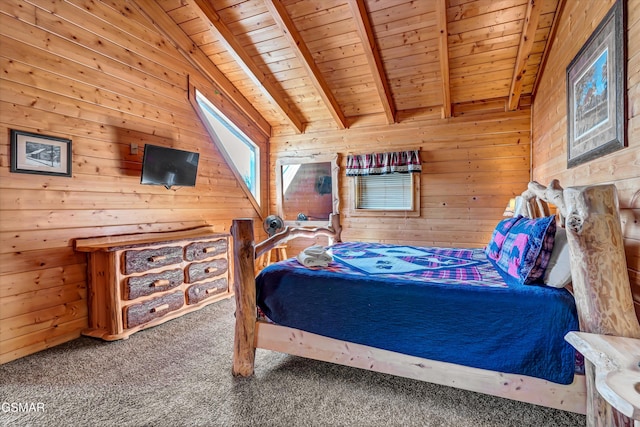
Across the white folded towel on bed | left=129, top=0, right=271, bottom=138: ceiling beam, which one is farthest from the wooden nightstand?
left=129, top=0, right=271, bottom=138: ceiling beam

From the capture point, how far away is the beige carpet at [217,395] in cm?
168

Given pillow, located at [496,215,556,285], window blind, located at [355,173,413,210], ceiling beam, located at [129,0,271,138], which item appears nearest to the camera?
pillow, located at [496,215,556,285]

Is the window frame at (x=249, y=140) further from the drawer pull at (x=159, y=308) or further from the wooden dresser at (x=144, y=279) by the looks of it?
the drawer pull at (x=159, y=308)

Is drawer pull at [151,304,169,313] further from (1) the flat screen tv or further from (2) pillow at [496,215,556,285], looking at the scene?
(2) pillow at [496,215,556,285]

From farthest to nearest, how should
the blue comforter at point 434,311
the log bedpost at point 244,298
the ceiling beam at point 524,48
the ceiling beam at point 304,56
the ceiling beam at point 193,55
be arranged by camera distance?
1. the ceiling beam at point 193,55
2. the ceiling beam at point 304,56
3. the ceiling beam at point 524,48
4. the log bedpost at point 244,298
5. the blue comforter at point 434,311

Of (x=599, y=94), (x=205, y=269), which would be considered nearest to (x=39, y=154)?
(x=205, y=269)

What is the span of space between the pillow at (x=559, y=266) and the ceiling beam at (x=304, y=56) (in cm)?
308

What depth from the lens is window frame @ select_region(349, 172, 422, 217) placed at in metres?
4.41

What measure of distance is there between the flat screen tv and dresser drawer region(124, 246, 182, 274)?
756 millimetres

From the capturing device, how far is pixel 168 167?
134 inches

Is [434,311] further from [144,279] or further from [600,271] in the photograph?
[144,279]

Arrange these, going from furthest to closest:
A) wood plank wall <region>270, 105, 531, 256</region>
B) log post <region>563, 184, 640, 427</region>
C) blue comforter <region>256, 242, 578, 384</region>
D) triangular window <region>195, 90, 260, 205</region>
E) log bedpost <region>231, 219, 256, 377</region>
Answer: triangular window <region>195, 90, 260, 205</region>
wood plank wall <region>270, 105, 531, 256</region>
log bedpost <region>231, 219, 256, 377</region>
blue comforter <region>256, 242, 578, 384</region>
log post <region>563, 184, 640, 427</region>

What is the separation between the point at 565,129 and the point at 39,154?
437 centimetres

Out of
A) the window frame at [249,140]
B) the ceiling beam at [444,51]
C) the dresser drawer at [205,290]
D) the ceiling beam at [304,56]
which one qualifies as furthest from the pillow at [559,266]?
the window frame at [249,140]
